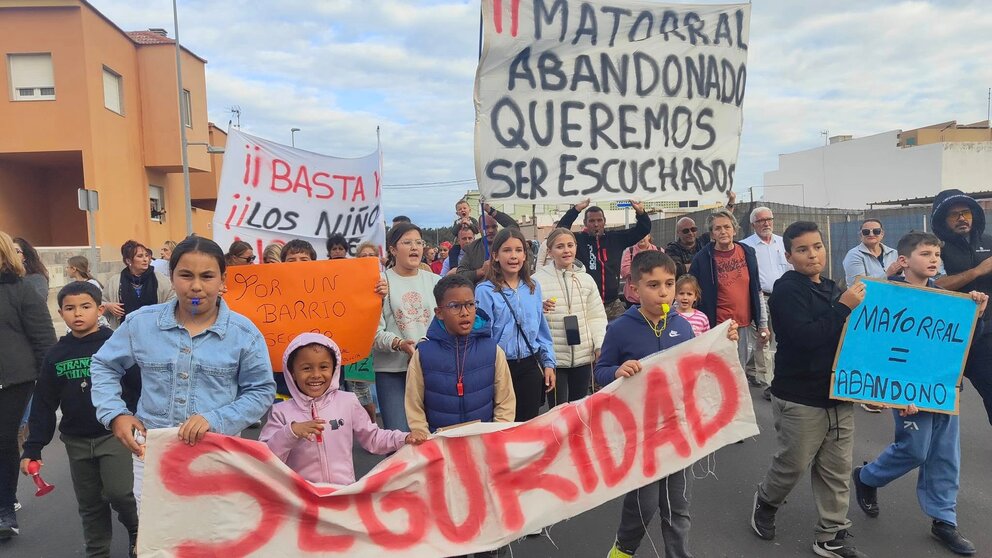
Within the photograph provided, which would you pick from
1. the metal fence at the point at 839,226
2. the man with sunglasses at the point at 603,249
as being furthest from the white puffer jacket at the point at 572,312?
the metal fence at the point at 839,226

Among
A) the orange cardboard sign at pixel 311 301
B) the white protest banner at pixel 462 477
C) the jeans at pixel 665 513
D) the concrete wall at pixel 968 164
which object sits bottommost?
the jeans at pixel 665 513

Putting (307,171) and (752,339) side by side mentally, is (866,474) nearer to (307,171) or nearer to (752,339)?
(752,339)

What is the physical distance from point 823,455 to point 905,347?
85cm

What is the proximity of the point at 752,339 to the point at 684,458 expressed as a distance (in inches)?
173

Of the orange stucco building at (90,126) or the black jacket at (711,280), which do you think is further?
the orange stucco building at (90,126)

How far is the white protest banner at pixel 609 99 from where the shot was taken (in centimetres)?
506

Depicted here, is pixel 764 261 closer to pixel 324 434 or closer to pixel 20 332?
pixel 324 434

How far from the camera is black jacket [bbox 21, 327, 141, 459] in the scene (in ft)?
11.4

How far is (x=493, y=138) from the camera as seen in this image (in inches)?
197

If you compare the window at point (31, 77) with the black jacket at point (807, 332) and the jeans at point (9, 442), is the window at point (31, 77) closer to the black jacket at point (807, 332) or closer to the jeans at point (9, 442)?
the jeans at point (9, 442)

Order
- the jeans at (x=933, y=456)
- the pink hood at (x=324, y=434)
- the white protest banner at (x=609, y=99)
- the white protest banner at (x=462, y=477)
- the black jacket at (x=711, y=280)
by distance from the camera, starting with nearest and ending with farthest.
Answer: the white protest banner at (x=462, y=477) < the pink hood at (x=324, y=434) < the jeans at (x=933, y=456) < the white protest banner at (x=609, y=99) < the black jacket at (x=711, y=280)

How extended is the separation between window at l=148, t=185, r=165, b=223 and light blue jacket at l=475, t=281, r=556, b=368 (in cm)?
2209

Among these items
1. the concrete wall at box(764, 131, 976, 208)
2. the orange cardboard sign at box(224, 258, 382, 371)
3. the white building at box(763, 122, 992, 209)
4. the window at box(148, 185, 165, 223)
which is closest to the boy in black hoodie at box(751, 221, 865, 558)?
the orange cardboard sign at box(224, 258, 382, 371)

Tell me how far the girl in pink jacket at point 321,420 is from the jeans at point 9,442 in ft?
7.87
